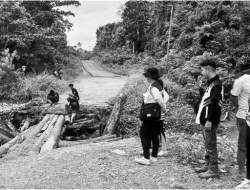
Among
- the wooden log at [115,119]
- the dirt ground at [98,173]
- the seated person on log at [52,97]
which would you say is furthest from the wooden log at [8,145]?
the seated person on log at [52,97]

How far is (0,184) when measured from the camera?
3.89m

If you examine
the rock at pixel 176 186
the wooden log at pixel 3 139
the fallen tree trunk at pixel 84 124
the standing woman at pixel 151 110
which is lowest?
the wooden log at pixel 3 139

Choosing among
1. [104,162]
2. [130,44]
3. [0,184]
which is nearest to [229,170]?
[104,162]

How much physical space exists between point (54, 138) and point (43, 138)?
0.33 meters

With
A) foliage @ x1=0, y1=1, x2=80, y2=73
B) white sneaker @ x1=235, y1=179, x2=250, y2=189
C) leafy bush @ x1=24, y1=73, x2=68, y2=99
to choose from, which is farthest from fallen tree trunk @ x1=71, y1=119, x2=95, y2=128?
foliage @ x1=0, y1=1, x2=80, y2=73

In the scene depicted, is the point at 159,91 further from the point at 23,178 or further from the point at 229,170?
the point at 23,178

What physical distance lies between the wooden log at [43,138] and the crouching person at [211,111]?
375 centimetres

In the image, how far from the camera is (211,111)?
3.84 metres

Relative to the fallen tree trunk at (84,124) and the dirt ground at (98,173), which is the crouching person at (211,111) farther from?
the fallen tree trunk at (84,124)

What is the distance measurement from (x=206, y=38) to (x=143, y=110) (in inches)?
642

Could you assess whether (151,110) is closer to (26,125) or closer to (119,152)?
(119,152)

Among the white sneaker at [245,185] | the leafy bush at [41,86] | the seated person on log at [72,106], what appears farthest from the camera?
the leafy bush at [41,86]

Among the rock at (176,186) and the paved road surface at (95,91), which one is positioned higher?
the paved road surface at (95,91)

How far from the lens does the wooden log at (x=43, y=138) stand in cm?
583
